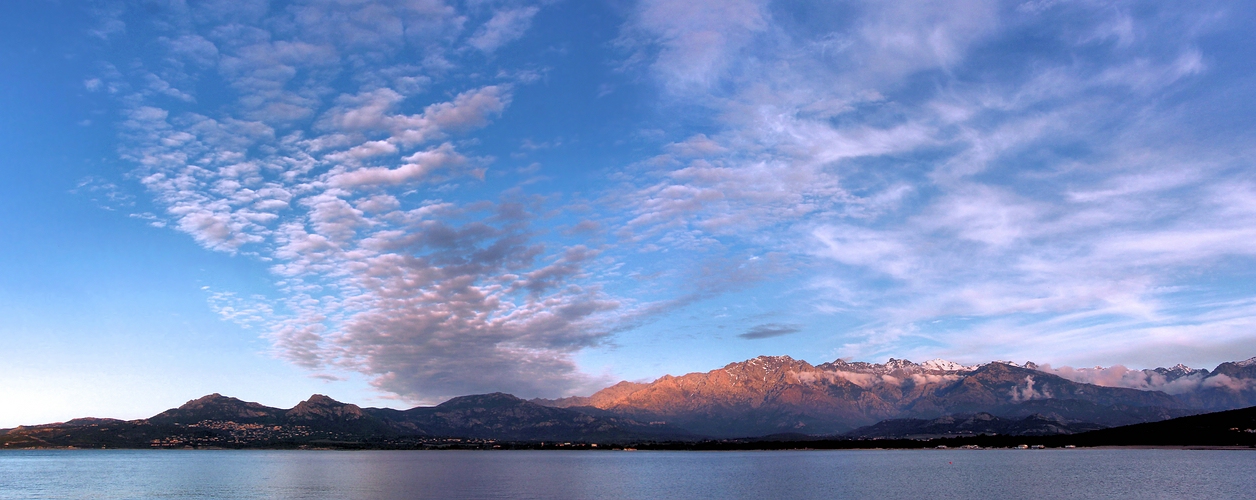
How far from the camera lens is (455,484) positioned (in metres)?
145

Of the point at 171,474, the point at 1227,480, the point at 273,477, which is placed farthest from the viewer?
the point at 171,474

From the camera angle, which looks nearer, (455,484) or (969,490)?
(969,490)

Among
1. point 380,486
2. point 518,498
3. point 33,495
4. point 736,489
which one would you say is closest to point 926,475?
point 736,489

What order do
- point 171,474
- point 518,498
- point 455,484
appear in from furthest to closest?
point 171,474 → point 455,484 → point 518,498

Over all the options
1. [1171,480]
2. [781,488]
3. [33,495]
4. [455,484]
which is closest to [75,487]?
[33,495]

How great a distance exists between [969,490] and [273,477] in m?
152

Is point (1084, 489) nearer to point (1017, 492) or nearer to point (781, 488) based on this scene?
point (1017, 492)

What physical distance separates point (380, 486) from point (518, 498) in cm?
4126

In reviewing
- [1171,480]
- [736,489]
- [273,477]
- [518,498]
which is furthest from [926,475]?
[273,477]

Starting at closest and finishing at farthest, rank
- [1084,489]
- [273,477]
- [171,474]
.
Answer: [1084,489]
[273,477]
[171,474]

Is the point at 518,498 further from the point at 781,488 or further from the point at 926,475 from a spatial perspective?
the point at 926,475

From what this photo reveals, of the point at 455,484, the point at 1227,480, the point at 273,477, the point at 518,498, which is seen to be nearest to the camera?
the point at 518,498

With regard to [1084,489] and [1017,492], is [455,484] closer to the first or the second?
[1017,492]

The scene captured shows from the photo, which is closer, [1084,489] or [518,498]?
[518,498]
